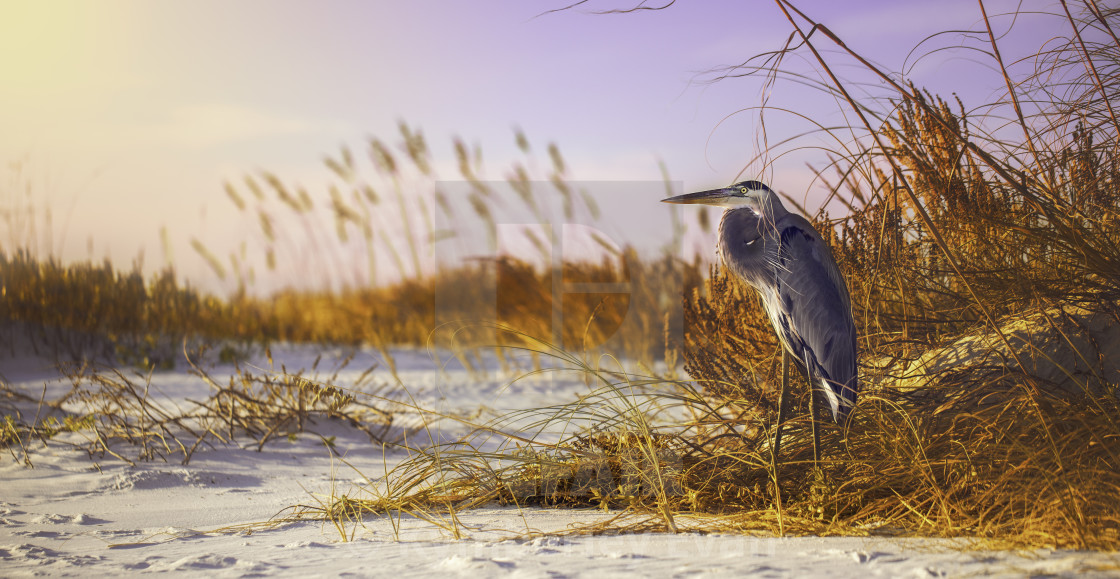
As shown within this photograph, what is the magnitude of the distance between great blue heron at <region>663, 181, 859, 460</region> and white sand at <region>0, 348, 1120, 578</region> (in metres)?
0.57

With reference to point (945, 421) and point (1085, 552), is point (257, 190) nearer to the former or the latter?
point (945, 421)

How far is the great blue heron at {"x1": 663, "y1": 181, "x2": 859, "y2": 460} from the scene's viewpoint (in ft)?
7.53

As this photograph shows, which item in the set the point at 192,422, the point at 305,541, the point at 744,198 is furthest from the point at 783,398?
the point at 192,422

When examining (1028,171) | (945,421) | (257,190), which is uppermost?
(257,190)

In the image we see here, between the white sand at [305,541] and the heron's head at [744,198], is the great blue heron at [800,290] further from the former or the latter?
the white sand at [305,541]

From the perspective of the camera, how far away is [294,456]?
3393 millimetres

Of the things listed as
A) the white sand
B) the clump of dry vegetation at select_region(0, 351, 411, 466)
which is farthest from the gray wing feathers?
the clump of dry vegetation at select_region(0, 351, 411, 466)

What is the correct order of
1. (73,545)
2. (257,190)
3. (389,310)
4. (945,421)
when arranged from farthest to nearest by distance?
1. (389,310)
2. (257,190)
3. (945,421)
4. (73,545)

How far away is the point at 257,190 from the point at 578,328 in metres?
3.34

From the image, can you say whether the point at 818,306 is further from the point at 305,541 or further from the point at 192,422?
the point at 192,422

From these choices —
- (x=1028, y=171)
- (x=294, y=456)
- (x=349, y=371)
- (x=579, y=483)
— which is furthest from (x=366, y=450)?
(x=1028, y=171)

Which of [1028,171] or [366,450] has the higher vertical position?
[1028,171]

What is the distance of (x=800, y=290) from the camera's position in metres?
2.29

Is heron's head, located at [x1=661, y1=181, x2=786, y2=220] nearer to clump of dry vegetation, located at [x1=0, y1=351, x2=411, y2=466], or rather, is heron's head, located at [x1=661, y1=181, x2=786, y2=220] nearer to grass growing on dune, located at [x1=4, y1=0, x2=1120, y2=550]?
grass growing on dune, located at [x1=4, y1=0, x2=1120, y2=550]
